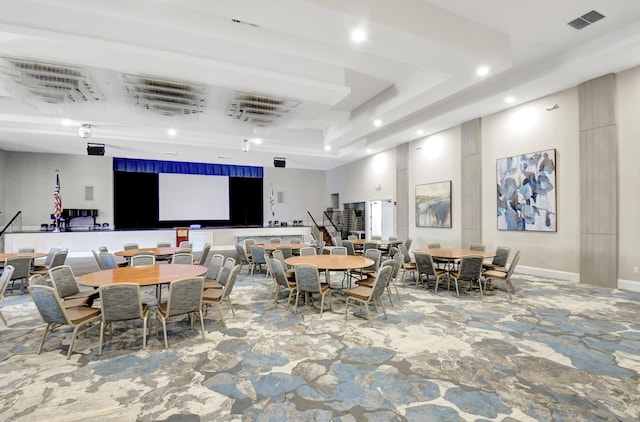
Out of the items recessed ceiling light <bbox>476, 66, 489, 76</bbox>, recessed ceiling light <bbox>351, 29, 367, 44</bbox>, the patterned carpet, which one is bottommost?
the patterned carpet

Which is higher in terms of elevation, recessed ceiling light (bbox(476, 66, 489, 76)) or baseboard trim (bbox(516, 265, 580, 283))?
recessed ceiling light (bbox(476, 66, 489, 76))

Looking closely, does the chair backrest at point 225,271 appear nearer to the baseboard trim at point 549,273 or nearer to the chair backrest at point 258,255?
the chair backrest at point 258,255

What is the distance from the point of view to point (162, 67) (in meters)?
5.77

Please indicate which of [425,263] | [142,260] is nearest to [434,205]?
[425,263]

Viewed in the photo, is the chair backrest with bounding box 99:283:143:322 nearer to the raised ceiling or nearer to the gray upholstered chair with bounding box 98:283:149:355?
the gray upholstered chair with bounding box 98:283:149:355

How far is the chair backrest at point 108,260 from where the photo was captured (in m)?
6.30

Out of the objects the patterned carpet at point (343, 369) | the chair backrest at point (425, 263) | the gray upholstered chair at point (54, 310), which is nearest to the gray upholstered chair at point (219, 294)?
the patterned carpet at point (343, 369)

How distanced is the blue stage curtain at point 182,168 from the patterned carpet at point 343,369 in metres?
10.6

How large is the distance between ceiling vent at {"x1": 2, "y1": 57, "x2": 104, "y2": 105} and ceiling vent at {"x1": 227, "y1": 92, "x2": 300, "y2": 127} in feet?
9.94

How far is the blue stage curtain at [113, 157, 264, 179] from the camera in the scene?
14297 millimetres

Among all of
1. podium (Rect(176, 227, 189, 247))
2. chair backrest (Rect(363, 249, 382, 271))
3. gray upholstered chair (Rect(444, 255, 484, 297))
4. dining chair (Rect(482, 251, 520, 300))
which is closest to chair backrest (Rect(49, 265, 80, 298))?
chair backrest (Rect(363, 249, 382, 271))

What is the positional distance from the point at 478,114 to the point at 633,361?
7120 mm

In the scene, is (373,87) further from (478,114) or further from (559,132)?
(559,132)

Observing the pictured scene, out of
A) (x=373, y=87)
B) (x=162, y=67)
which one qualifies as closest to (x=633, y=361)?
(x=373, y=87)
